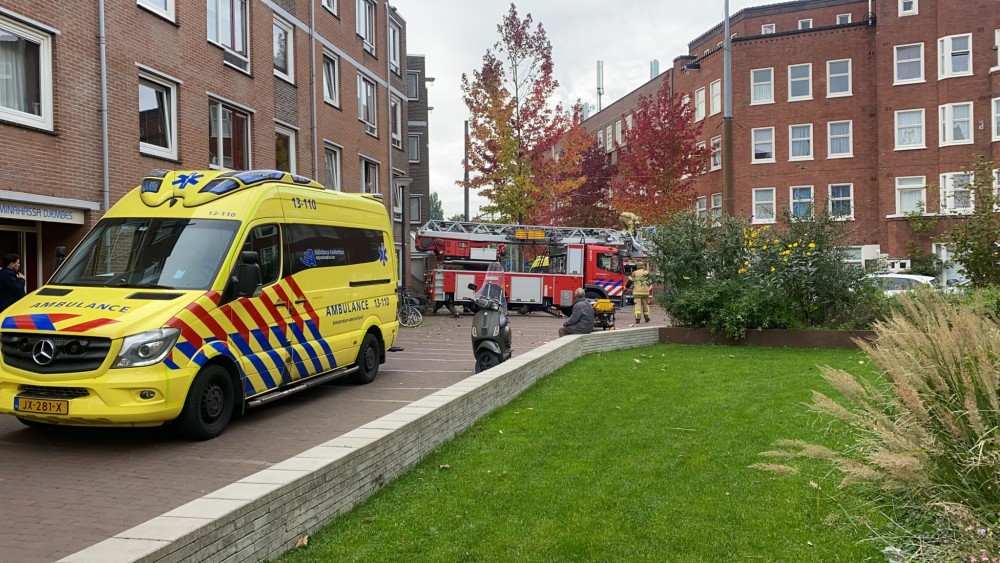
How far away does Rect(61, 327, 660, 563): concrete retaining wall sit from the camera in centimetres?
364

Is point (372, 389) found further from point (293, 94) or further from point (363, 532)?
point (293, 94)

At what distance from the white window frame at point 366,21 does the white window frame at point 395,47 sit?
295 cm

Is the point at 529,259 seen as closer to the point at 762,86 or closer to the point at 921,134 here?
the point at 762,86

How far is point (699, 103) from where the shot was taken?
4569 centimetres

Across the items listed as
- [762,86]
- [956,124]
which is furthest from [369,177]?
[956,124]

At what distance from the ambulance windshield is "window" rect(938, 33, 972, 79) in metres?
38.6

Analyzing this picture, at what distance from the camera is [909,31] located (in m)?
38.6

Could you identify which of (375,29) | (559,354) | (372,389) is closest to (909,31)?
(375,29)

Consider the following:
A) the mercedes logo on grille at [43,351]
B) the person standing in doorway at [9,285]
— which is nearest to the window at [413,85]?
the person standing in doorway at [9,285]

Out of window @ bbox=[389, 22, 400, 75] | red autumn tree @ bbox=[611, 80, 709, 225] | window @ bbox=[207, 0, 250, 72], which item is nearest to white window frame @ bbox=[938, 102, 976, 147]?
red autumn tree @ bbox=[611, 80, 709, 225]

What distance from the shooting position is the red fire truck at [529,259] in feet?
96.6

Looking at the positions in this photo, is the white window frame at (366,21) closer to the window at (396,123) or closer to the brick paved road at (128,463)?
the window at (396,123)

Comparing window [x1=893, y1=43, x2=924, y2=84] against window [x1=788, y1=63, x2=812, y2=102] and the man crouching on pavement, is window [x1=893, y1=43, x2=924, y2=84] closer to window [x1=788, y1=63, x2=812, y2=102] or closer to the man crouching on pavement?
window [x1=788, y1=63, x2=812, y2=102]

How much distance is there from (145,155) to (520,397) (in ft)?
33.0
